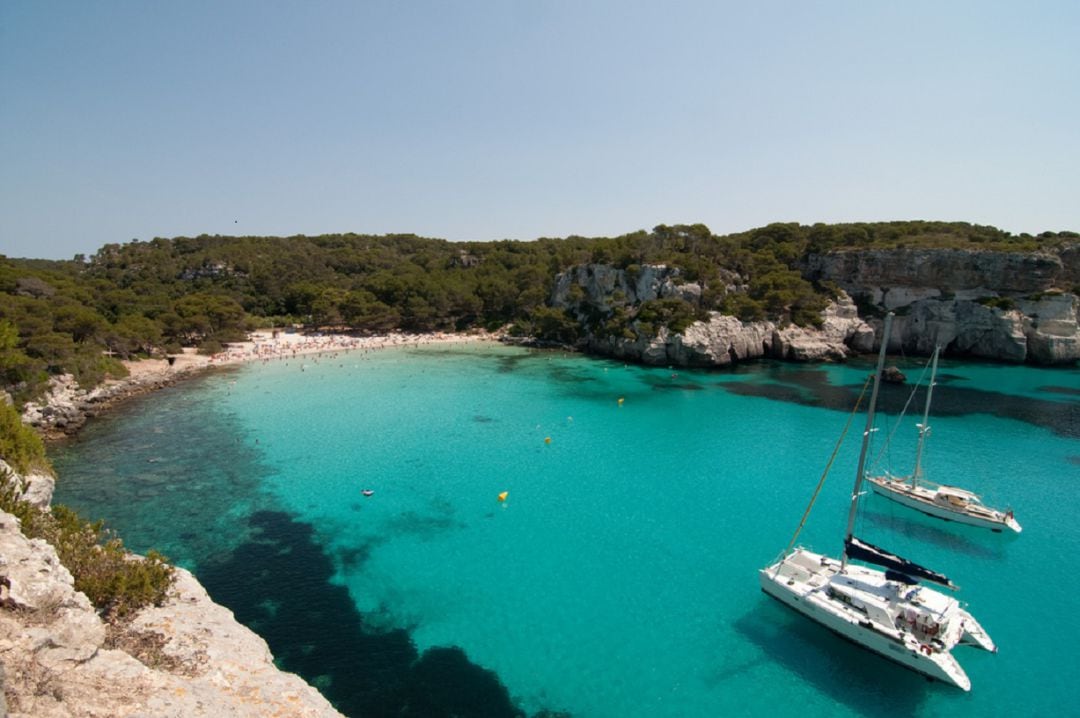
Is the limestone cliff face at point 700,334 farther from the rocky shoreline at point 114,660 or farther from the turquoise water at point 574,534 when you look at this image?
the rocky shoreline at point 114,660

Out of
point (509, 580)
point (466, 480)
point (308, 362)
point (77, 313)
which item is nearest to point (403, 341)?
point (308, 362)

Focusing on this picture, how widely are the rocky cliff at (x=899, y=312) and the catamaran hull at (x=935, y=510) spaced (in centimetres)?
3295

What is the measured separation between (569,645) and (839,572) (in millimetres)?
10025

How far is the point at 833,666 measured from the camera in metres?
16.5

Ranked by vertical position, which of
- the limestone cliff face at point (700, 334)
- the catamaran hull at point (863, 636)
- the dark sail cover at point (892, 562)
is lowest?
the catamaran hull at point (863, 636)

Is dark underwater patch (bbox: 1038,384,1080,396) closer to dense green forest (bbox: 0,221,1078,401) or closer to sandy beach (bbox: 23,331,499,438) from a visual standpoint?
dense green forest (bbox: 0,221,1078,401)

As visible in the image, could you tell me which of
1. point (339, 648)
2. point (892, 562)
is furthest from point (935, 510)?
point (339, 648)

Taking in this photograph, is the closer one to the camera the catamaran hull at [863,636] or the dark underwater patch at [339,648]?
the dark underwater patch at [339,648]

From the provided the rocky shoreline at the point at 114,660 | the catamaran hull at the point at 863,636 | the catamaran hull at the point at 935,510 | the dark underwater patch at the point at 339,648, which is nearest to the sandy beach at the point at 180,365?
the dark underwater patch at the point at 339,648

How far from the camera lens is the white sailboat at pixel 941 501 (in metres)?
25.0

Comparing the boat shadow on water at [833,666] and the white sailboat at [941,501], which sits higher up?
the white sailboat at [941,501]

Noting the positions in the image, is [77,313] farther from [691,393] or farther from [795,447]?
[795,447]

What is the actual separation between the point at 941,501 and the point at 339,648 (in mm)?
27798

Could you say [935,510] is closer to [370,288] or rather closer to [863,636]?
[863,636]
